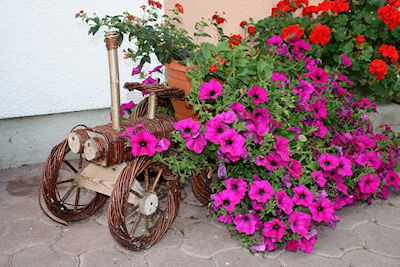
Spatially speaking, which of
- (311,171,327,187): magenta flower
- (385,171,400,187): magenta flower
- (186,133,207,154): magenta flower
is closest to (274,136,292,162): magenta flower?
(311,171,327,187): magenta flower

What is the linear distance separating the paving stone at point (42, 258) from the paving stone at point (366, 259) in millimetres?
1394

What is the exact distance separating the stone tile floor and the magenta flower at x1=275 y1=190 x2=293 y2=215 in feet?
0.87

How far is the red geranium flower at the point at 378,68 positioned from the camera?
3117 mm

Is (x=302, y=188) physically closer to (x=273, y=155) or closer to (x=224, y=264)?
(x=273, y=155)

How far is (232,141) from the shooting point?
1.91 metres

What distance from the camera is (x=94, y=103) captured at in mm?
3203

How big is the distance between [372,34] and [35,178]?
2.90 meters

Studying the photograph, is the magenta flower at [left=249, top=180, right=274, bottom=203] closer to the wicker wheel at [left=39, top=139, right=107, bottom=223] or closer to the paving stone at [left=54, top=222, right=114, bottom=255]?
the paving stone at [left=54, top=222, right=114, bottom=255]

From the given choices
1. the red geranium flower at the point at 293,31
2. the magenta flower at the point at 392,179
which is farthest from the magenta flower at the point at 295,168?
the red geranium flower at the point at 293,31

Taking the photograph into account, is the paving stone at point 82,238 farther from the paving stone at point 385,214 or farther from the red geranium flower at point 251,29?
the red geranium flower at point 251,29

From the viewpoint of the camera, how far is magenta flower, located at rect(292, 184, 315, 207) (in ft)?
6.82

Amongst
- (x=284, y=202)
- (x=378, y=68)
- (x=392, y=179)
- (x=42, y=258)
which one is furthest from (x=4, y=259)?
(x=378, y=68)

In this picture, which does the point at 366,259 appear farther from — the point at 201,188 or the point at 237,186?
the point at 201,188

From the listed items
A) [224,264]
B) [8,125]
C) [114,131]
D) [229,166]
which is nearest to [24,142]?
[8,125]
